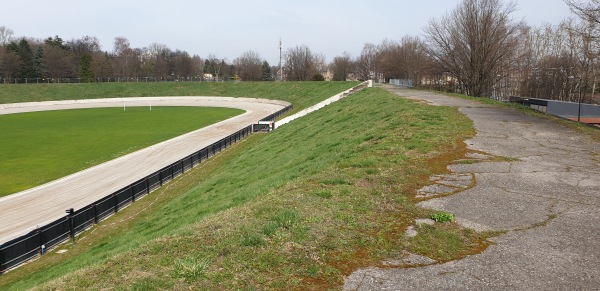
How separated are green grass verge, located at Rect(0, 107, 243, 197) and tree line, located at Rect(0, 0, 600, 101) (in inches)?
1356

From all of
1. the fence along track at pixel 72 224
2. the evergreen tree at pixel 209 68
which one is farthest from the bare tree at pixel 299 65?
the fence along track at pixel 72 224

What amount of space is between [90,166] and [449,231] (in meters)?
Answer: 28.9

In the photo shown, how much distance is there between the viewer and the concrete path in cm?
622

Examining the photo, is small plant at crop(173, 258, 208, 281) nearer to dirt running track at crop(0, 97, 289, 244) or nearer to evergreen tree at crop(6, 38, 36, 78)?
dirt running track at crop(0, 97, 289, 244)

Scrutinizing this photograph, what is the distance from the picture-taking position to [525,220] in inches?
338

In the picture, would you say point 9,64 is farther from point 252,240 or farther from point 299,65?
point 252,240

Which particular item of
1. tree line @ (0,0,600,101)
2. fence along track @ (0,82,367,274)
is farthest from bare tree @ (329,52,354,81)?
fence along track @ (0,82,367,274)

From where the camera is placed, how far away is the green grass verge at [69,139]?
29.1m

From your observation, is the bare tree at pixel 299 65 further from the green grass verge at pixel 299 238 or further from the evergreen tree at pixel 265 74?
the green grass verge at pixel 299 238

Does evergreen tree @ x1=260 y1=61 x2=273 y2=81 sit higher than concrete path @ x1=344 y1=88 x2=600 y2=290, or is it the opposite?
evergreen tree @ x1=260 y1=61 x2=273 y2=81

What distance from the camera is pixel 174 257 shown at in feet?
23.2

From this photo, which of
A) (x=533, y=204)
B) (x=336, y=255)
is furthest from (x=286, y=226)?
(x=533, y=204)

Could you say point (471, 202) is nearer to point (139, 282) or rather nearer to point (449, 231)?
point (449, 231)

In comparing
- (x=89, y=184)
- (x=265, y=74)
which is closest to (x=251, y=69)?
(x=265, y=74)
